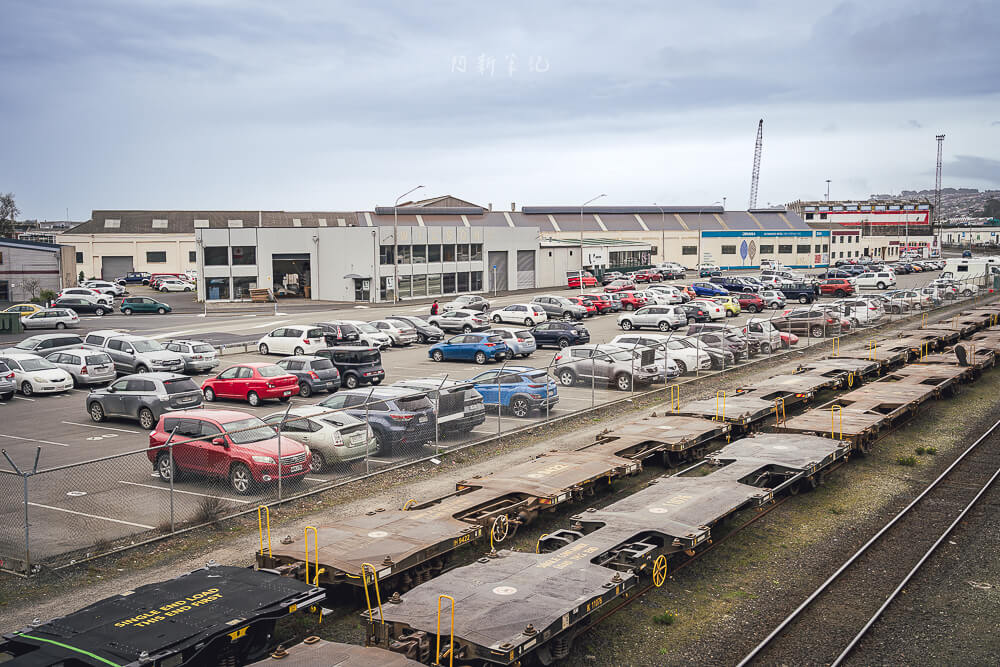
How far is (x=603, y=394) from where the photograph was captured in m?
29.1

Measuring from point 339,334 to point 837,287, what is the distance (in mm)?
46417

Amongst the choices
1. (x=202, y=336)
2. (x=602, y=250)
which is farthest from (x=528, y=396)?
(x=602, y=250)

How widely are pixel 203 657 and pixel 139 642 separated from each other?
0.76 metres

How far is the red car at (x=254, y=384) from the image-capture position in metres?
28.8

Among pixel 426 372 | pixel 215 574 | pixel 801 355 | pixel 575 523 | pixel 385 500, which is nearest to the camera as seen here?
pixel 215 574

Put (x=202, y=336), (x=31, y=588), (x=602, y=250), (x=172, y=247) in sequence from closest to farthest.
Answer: (x=31, y=588)
(x=202, y=336)
(x=602, y=250)
(x=172, y=247)

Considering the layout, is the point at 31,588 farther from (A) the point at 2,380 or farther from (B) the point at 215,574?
(A) the point at 2,380

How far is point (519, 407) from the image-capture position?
25.0 metres

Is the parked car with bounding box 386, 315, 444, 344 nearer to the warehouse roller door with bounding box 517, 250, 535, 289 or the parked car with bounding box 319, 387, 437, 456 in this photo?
the parked car with bounding box 319, 387, 437, 456

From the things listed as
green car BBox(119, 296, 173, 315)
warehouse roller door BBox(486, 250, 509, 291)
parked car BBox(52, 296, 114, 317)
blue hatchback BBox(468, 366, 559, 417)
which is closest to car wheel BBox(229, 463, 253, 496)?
blue hatchback BBox(468, 366, 559, 417)

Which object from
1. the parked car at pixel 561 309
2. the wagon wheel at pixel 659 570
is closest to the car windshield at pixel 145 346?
the parked car at pixel 561 309

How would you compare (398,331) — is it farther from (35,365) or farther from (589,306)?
(589,306)

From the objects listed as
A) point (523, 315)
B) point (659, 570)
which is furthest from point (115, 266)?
point (659, 570)

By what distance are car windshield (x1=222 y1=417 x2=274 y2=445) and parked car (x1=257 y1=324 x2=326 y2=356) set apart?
21479mm
